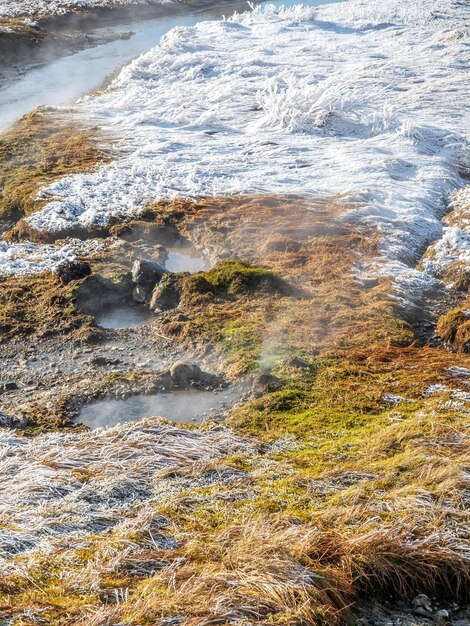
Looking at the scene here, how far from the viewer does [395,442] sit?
6320 mm

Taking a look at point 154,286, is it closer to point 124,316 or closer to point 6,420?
point 124,316

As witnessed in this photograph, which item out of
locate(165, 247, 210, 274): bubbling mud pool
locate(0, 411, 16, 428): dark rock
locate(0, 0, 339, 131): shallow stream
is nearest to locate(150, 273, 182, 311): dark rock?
locate(165, 247, 210, 274): bubbling mud pool

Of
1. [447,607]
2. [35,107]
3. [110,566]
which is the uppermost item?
[35,107]

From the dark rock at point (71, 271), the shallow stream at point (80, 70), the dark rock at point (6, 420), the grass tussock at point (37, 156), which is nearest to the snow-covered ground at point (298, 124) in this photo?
the grass tussock at point (37, 156)

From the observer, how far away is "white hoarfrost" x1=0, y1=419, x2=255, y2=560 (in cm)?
501

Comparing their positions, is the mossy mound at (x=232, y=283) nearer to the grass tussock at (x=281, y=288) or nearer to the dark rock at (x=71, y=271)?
the grass tussock at (x=281, y=288)

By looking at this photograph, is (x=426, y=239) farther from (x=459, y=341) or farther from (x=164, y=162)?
(x=164, y=162)

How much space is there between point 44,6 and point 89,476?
107ft

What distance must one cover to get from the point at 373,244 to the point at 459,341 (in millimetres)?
3049

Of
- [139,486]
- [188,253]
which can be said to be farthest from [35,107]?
[139,486]

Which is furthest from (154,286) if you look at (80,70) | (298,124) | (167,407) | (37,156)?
(80,70)

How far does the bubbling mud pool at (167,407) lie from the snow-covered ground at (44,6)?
94.2 feet

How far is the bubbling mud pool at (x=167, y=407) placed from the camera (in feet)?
26.1

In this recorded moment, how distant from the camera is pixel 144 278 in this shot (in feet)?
35.1
